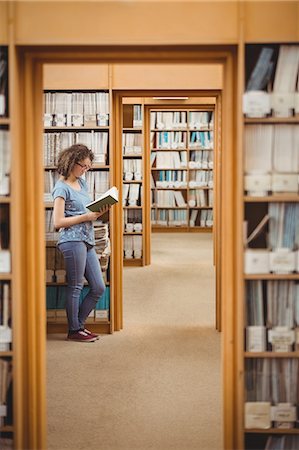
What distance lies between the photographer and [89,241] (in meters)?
5.31

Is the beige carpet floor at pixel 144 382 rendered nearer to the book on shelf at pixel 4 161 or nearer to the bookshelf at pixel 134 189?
the book on shelf at pixel 4 161

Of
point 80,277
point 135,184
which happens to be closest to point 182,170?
point 135,184

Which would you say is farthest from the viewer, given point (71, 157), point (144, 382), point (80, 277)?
point (80, 277)

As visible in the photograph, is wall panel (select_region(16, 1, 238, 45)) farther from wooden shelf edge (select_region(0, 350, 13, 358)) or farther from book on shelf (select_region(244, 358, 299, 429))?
book on shelf (select_region(244, 358, 299, 429))

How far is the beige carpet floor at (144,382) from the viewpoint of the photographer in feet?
11.7

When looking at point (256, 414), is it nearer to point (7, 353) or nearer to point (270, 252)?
point (270, 252)

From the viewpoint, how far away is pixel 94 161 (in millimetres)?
5727

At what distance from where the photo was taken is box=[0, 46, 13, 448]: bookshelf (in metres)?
2.81

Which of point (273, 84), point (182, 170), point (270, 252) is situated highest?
point (182, 170)

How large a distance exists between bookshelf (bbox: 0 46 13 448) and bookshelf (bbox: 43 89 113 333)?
2.75 meters

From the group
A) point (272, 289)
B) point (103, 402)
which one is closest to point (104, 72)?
point (103, 402)

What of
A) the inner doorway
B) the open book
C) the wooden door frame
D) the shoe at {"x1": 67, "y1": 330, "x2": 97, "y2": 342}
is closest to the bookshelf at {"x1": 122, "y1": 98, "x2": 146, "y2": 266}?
the inner doorway

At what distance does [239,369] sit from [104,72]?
11.0 ft

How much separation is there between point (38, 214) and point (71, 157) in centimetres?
220
